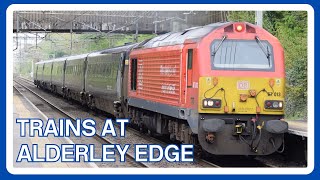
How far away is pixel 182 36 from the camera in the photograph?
12.7 meters

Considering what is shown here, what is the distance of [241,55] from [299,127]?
6.86ft

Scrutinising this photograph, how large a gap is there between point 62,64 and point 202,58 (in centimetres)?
1934

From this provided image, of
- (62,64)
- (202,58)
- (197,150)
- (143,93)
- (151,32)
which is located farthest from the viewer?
(62,64)

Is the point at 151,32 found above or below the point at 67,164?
above

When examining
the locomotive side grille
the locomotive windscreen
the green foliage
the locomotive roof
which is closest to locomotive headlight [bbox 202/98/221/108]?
the locomotive windscreen

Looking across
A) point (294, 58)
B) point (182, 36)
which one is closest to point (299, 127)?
point (294, 58)

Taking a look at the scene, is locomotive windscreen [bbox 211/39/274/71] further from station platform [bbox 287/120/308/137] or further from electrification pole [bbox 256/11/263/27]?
station platform [bbox 287/120/308/137]

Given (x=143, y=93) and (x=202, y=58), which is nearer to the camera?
(x=202, y=58)

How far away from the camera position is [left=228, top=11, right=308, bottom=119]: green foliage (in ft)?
42.1

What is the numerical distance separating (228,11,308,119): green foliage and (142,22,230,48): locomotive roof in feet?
2.33

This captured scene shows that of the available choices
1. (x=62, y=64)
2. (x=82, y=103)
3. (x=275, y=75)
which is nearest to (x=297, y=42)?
(x=275, y=75)

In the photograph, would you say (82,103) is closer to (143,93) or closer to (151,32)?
(151,32)

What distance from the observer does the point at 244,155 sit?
12.7 meters

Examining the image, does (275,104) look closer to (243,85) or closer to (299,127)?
(243,85)
